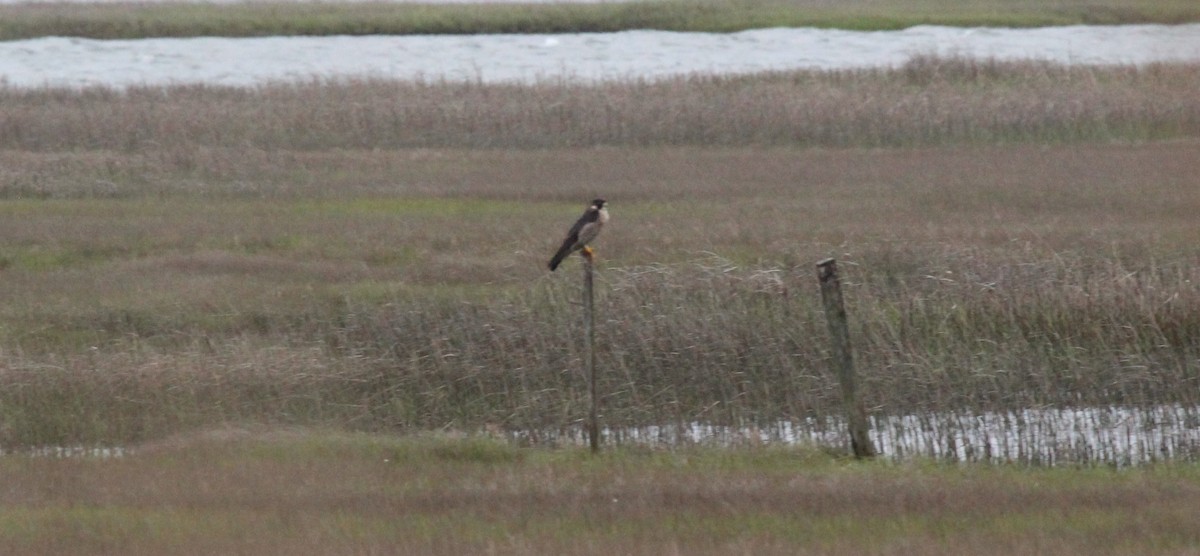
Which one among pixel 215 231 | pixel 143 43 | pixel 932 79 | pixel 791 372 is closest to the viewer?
pixel 791 372

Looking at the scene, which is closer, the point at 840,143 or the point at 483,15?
the point at 840,143

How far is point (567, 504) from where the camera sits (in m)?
8.52

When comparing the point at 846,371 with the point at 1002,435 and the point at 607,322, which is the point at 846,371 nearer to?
the point at 1002,435

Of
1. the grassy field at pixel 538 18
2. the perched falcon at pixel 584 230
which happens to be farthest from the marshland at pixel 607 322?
the grassy field at pixel 538 18

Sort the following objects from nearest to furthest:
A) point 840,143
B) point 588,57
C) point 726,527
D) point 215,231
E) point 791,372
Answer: point 726,527
point 791,372
point 215,231
point 840,143
point 588,57

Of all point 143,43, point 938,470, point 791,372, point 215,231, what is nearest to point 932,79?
point 215,231

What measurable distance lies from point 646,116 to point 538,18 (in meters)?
21.9

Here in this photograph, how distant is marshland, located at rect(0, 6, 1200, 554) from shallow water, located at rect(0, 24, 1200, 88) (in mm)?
10244

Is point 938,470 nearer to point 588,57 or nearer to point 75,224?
point 75,224

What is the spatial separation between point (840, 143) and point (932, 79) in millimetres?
4549

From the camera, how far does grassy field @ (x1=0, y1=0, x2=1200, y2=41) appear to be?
4219 cm

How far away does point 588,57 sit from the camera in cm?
3881

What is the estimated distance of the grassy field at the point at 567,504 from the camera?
7.73 meters

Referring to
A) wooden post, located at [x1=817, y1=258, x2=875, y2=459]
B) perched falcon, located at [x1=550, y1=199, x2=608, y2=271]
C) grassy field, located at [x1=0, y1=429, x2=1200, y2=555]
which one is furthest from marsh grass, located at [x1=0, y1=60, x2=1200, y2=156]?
wooden post, located at [x1=817, y1=258, x2=875, y2=459]
